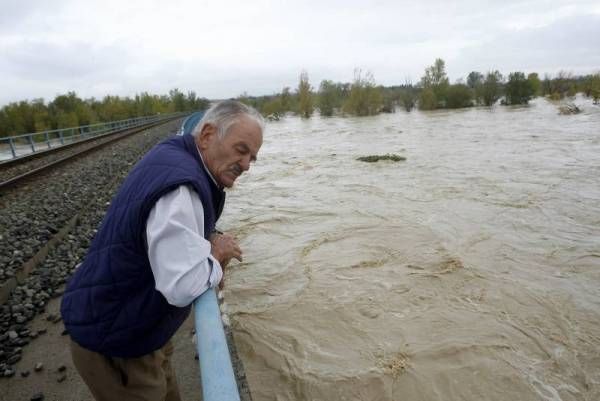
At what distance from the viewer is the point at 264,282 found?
507cm

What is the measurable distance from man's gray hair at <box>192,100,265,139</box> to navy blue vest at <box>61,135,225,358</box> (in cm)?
11

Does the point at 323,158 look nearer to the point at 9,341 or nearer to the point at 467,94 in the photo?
the point at 9,341

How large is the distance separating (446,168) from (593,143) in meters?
7.03

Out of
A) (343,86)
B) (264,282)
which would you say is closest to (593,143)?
(264,282)

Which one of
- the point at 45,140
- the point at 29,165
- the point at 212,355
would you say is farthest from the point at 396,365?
the point at 45,140

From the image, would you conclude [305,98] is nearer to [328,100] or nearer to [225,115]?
[328,100]

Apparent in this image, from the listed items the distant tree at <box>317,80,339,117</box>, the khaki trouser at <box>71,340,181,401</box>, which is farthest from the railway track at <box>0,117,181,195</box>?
the distant tree at <box>317,80,339,117</box>

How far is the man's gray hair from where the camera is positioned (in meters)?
1.51

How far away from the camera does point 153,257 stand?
114cm

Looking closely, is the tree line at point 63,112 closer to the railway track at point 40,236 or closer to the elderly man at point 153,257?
the railway track at point 40,236

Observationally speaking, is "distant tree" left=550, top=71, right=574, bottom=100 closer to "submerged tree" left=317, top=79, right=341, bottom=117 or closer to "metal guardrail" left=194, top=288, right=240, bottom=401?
"submerged tree" left=317, top=79, right=341, bottom=117

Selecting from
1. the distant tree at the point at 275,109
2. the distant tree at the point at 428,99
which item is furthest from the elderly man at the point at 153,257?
the distant tree at the point at 275,109

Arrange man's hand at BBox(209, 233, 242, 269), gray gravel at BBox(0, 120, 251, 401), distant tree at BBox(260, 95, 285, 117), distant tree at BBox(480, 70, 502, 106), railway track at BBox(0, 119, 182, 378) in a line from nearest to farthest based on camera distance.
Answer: man's hand at BBox(209, 233, 242, 269) → gray gravel at BBox(0, 120, 251, 401) → railway track at BBox(0, 119, 182, 378) → distant tree at BBox(480, 70, 502, 106) → distant tree at BBox(260, 95, 285, 117)

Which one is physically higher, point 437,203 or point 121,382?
point 121,382
